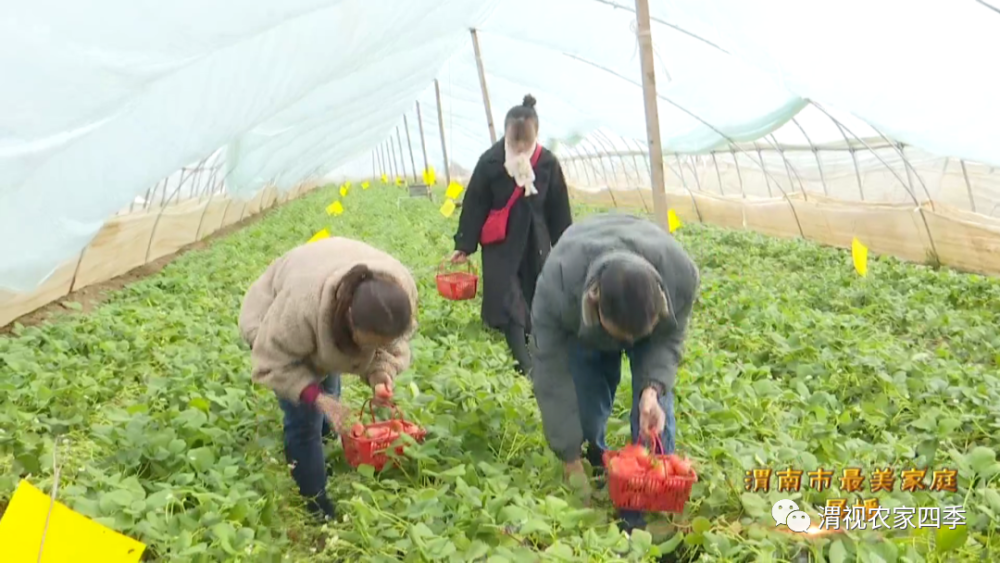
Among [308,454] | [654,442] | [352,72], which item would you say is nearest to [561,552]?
[654,442]

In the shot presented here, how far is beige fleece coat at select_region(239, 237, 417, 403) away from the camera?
2270 mm

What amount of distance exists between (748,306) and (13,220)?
4580 millimetres

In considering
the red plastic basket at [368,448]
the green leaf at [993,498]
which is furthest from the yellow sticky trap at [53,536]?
the green leaf at [993,498]

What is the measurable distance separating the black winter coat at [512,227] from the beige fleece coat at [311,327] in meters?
1.58

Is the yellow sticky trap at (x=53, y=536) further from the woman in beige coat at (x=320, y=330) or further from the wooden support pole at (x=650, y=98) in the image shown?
the wooden support pole at (x=650, y=98)

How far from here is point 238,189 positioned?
39.4 ft

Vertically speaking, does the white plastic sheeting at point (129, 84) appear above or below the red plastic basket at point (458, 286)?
above

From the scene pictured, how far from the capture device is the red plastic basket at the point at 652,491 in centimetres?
225

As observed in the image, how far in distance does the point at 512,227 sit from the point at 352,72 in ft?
13.0

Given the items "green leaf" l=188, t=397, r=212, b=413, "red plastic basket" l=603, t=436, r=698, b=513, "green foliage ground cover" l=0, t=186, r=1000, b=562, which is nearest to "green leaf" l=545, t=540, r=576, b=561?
"green foliage ground cover" l=0, t=186, r=1000, b=562

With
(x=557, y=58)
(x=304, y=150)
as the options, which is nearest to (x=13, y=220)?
(x=557, y=58)

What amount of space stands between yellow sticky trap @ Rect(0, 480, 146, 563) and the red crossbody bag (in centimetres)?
266

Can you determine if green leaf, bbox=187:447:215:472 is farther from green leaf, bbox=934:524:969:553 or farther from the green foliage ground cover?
green leaf, bbox=934:524:969:553

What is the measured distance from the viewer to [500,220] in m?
4.08
